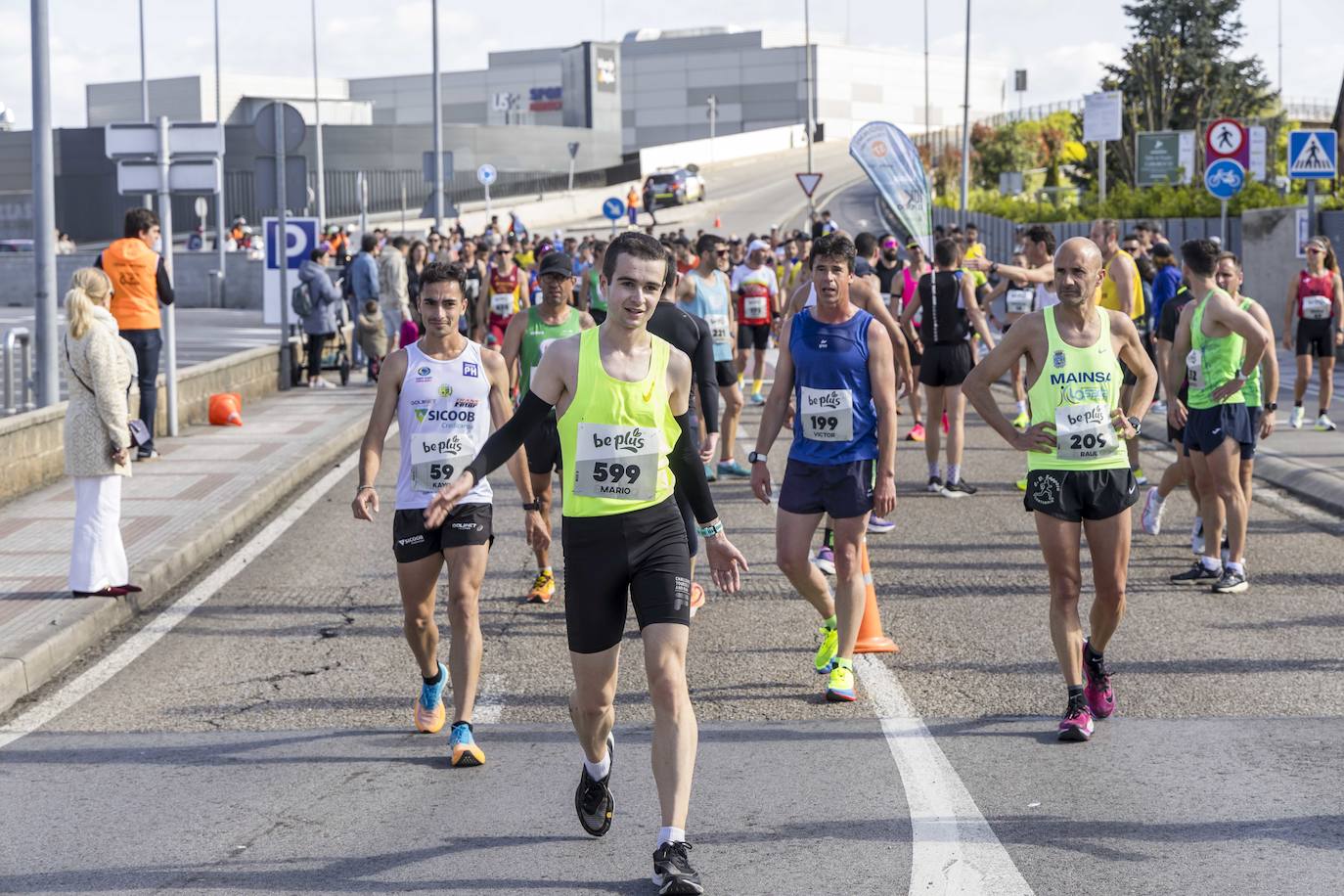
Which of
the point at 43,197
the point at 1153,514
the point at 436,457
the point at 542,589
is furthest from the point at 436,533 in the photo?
the point at 43,197

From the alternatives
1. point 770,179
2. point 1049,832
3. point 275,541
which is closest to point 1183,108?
point 770,179

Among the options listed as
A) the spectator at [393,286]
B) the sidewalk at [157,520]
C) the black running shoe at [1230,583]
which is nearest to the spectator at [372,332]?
the spectator at [393,286]

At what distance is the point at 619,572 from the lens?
546 centimetres

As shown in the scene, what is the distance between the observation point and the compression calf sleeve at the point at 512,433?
5637 millimetres

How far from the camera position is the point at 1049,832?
5.72 metres

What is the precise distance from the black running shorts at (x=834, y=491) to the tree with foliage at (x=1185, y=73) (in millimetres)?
49201

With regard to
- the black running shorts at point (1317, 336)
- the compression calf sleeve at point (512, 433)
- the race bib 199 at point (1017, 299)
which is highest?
the race bib 199 at point (1017, 299)

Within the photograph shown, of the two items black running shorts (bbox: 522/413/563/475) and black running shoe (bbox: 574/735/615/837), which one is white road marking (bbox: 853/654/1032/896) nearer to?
black running shoe (bbox: 574/735/615/837)

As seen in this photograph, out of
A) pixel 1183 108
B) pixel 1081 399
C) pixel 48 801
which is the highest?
pixel 1183 108

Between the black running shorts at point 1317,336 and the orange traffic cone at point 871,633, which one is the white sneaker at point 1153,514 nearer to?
the orange traffic cone at point 871,633

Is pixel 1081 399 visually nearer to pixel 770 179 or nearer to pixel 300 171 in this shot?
pixel 300 171

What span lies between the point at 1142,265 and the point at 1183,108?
45.6 m

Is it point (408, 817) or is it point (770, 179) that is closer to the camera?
point (408, 817)

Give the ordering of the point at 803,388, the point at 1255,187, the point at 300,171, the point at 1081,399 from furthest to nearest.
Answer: the point at 1255,187
the point at 300,171
the point at 803,388
the point at 1081,399
